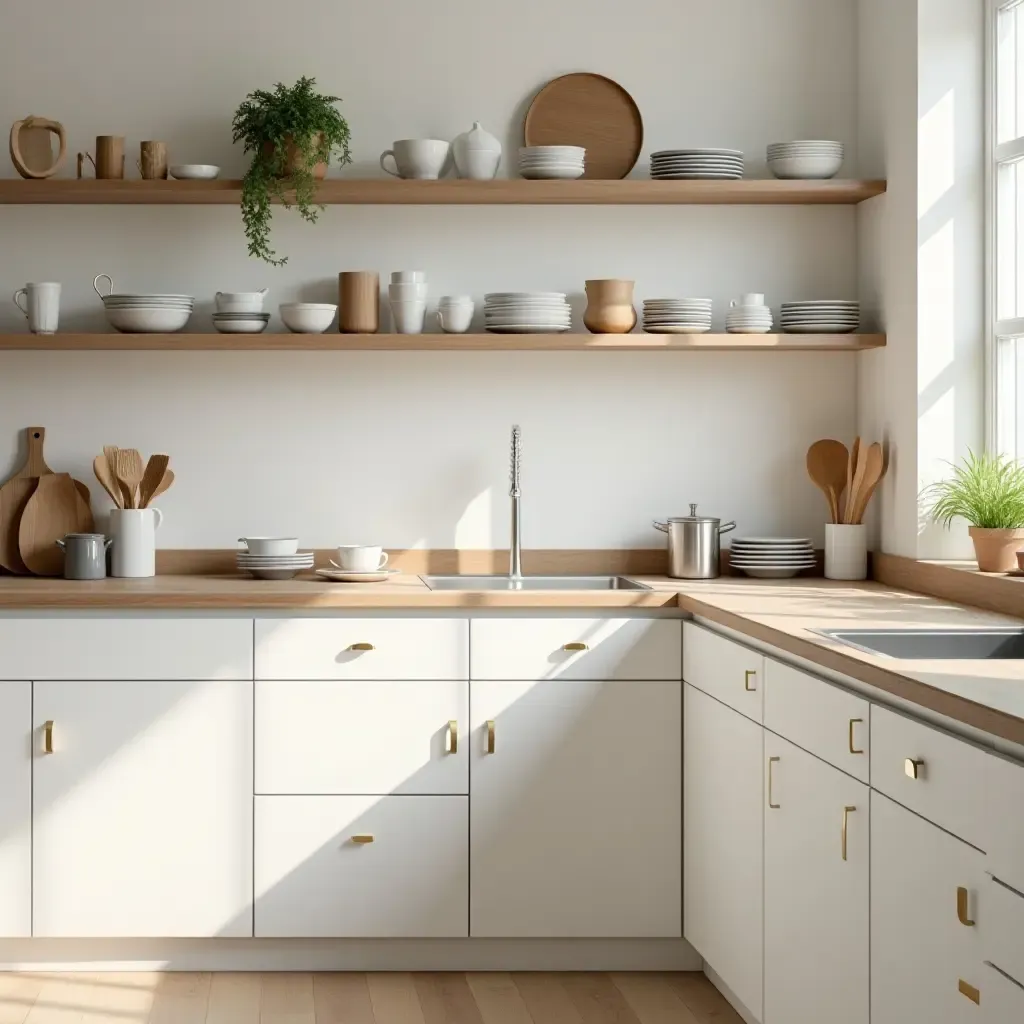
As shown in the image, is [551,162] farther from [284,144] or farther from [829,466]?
[829,466]

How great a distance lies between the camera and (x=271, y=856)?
11.0ft

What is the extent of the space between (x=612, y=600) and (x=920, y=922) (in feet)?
4.76

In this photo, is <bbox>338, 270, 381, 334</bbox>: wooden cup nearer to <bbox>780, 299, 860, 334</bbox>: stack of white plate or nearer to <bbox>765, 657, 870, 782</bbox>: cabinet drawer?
<bbox>780, 299, 860, 334</bbox>: stack of white plate

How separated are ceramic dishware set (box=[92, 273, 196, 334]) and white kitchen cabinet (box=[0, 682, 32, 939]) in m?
0.97

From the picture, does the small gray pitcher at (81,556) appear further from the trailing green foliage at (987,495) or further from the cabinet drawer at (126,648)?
the trailing green foliage at (987,495)

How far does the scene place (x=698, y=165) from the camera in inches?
145

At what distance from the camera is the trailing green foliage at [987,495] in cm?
324

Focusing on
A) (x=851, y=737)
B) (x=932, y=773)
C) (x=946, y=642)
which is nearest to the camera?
(x=932, y=773)

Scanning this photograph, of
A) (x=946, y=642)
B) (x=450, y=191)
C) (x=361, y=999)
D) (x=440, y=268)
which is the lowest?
(x=361, y=999)

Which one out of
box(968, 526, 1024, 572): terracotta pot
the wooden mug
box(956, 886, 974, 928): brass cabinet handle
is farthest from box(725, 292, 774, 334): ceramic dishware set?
box(956, 886, 974, 928): brass cabinet handle

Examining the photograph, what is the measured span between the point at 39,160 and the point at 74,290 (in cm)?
35

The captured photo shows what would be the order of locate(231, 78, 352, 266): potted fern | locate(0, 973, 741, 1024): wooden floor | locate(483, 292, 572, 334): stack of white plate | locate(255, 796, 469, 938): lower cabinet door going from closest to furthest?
locate(0, 973, 741, 1024): wooden floor → locate(255, 796, 469, 938): lower cabinet door → locate(231, 78, 352, 266): potted fern → locate(483, 292, 572, 334): stack of white plate

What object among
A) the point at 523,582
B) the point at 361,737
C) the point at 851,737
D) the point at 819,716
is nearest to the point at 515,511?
the point at 523,582

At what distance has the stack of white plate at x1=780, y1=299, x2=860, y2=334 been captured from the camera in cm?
375
